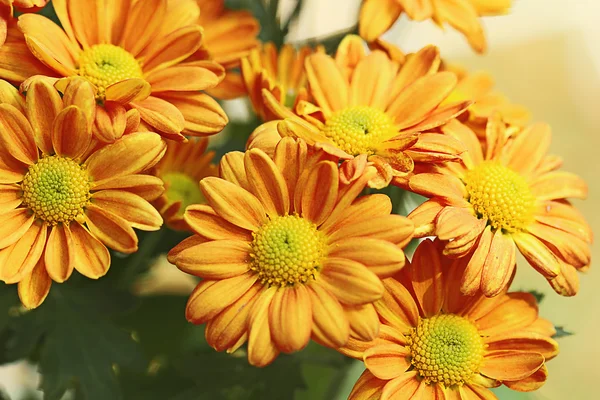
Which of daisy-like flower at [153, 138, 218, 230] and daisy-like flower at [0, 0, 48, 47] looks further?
daisy-like flower at [153, 138, 218, 230]

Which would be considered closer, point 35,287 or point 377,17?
point 35,287

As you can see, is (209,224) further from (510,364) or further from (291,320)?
(510,364)

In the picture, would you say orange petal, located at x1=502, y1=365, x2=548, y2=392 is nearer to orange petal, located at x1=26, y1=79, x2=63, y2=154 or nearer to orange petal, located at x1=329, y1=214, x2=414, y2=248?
orange petal, located at x1=329, y1=214, x2=414, y2=248

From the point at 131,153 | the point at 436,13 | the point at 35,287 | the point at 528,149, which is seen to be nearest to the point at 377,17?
the point at 436,13

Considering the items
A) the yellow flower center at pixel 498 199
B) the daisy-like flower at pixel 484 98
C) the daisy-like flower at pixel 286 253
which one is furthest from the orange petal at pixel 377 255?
the daisy-like flower at pixel 484 98

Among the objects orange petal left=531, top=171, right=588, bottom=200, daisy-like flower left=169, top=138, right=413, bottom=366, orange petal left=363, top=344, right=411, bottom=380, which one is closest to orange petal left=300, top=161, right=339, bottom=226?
daisy-like flower left=169, top=138, right=413, bottom=366

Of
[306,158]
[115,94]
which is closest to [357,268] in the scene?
[306,158]

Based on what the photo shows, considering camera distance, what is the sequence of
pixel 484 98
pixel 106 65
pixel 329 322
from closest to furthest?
pixel 329 322 → pixel 106 65 → pixel 484 98
